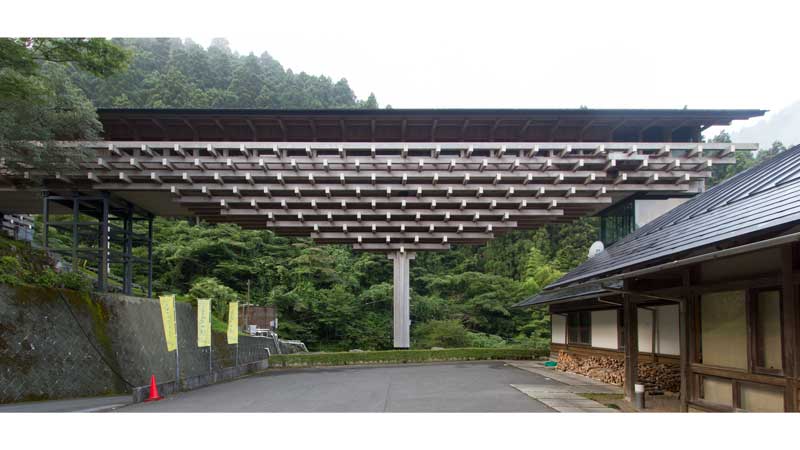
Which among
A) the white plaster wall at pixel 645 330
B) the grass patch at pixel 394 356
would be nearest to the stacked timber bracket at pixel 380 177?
the white plaster wall at pixel 645 330

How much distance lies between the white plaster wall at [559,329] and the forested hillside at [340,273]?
696cm

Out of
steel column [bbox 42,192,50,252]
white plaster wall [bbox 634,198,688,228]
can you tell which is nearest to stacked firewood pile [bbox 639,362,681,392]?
white plaster wall [bbox 634,198,688,228]

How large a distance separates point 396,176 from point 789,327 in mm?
11347

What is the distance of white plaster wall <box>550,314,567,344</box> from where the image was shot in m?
19.2

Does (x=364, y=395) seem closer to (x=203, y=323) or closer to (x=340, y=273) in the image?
(x=203, y=323)

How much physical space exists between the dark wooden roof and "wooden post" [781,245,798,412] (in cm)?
1044

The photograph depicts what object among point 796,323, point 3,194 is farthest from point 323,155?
point 796,323

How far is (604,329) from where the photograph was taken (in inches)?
575

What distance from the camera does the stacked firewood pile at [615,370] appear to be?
10930 mm

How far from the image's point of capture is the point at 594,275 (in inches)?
379

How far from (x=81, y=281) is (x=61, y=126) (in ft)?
12.7

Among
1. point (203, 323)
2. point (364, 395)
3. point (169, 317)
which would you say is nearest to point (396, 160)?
point (203, 323)

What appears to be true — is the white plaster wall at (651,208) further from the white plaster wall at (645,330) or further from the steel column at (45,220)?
the steel column at (45,220)

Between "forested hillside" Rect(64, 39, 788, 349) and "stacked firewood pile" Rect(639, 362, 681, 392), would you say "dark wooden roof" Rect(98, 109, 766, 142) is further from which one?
"forested hillside" Rect(64, 39, 788, 349)
